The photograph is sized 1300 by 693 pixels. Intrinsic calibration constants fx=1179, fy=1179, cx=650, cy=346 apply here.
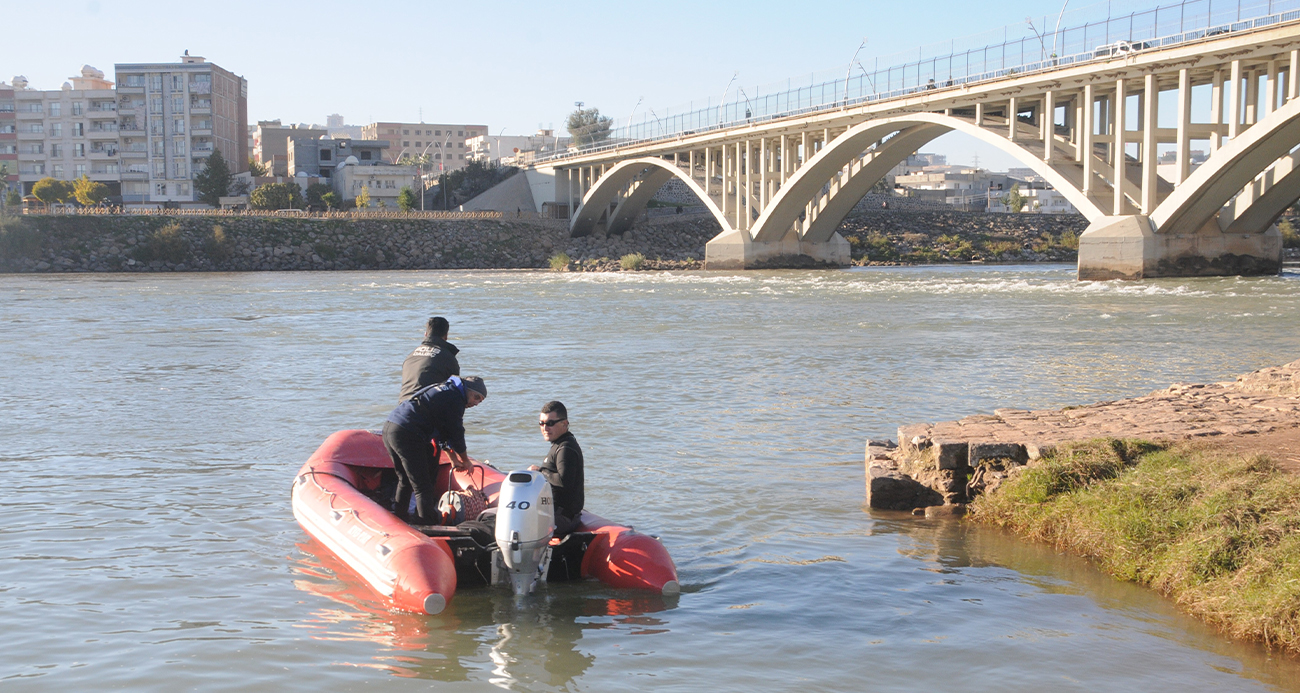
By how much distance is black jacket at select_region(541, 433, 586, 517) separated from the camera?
6.37 metres

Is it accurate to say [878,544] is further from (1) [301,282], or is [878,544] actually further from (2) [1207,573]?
(1) [301,282]

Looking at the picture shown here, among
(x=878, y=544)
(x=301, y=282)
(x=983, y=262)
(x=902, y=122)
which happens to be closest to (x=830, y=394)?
(x=878, y=544)

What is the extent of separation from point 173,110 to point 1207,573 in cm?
7813

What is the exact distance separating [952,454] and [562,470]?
280cm

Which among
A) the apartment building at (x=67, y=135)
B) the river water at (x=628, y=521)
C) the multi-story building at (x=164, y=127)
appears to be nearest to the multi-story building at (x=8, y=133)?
the apartment building at (x=67, y=135)

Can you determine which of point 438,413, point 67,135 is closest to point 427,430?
point 438,413

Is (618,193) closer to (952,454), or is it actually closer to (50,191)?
(50,191)

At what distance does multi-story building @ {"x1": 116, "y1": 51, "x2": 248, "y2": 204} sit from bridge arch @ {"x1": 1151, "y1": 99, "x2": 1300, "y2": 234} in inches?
2405

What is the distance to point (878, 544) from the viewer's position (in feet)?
23.0

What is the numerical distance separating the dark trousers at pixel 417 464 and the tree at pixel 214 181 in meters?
67.1

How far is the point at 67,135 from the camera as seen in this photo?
7700cm

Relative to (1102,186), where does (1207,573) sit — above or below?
below

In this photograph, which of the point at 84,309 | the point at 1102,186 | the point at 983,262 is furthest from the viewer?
the point at 983,262

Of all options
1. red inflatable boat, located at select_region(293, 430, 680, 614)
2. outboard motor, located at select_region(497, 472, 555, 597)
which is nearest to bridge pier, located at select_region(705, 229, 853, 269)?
red inflatable boat, located at select_region(293, 430, 680, 614)
